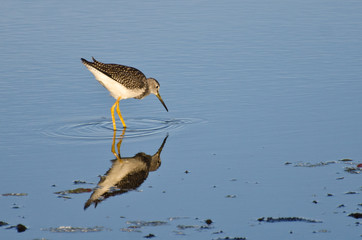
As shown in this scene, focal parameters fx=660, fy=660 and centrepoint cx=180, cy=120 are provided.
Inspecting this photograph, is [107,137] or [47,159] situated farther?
[107,137]

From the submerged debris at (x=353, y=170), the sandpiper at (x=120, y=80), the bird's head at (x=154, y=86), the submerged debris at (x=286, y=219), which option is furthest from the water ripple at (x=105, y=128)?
the submerged debris at (x=286, y=219)

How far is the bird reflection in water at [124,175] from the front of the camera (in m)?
9.04

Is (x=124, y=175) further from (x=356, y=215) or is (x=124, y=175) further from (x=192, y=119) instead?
(x=356, y=215)

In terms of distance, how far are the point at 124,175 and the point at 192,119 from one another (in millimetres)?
3172

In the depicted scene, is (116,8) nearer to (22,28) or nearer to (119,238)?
(22,28)

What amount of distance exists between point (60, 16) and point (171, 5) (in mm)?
4088

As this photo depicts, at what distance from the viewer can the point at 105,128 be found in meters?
12.7

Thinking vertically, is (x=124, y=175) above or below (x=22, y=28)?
below

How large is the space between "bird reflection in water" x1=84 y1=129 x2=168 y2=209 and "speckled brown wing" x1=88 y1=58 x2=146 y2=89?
2.20 metres

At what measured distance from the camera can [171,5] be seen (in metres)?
23.4

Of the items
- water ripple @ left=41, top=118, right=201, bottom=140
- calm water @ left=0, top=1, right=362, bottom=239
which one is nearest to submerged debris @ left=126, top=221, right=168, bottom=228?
calm water @ left=0, top=1, right=362, bottom=239

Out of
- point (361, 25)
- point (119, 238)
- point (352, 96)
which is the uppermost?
point (361, 25)

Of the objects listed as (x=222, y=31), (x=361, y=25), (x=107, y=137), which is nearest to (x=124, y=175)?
(x=107, y=137)

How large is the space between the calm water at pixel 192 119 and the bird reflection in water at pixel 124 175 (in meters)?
0.12
